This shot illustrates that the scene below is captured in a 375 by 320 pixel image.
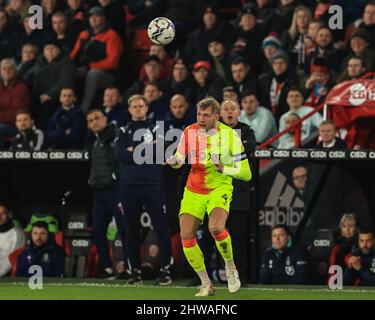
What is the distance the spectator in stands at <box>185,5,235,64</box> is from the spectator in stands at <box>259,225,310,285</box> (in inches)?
153

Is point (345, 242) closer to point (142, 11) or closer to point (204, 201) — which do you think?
A: point (204, 201)

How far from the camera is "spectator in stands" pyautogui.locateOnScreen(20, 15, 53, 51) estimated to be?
1923cm

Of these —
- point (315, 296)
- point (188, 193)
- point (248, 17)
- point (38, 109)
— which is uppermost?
point (248, 17)

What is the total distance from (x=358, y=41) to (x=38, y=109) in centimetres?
484

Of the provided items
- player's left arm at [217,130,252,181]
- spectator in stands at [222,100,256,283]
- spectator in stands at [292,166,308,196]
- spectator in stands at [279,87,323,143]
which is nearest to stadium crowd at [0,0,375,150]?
spectator in stands at [279,87,323,143]

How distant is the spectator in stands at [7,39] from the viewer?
1942cm

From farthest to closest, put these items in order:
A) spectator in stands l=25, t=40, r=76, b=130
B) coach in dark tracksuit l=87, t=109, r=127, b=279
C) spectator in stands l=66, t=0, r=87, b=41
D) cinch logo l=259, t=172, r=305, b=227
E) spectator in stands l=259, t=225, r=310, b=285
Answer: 1. spectator in stands l=66, t=0, r=87, b=41
2. spectator in stands l=25, t=40, r=76, b=130
3. cinch logo l=259, t=172, r=305, b=227
4. coach in dark tracksuit l=87, t=109, r=127, b=279
5. spectator in stands l=259, t=225, r=310, b=285

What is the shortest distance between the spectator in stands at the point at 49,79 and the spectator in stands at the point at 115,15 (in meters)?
0.90

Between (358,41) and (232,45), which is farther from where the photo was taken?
(232,45)

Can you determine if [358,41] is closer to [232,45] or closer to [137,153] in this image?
[232,45]

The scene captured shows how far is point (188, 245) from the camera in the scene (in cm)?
1220

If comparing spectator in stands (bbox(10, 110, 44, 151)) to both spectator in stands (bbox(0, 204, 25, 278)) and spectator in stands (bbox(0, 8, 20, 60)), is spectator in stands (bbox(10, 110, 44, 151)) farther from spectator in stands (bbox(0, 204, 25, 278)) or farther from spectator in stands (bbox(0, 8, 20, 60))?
spectator in stands (bbox(0, 8, 20, 60))

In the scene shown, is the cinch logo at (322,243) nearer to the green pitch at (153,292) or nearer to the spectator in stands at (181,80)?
the green pitch at (153,292)
